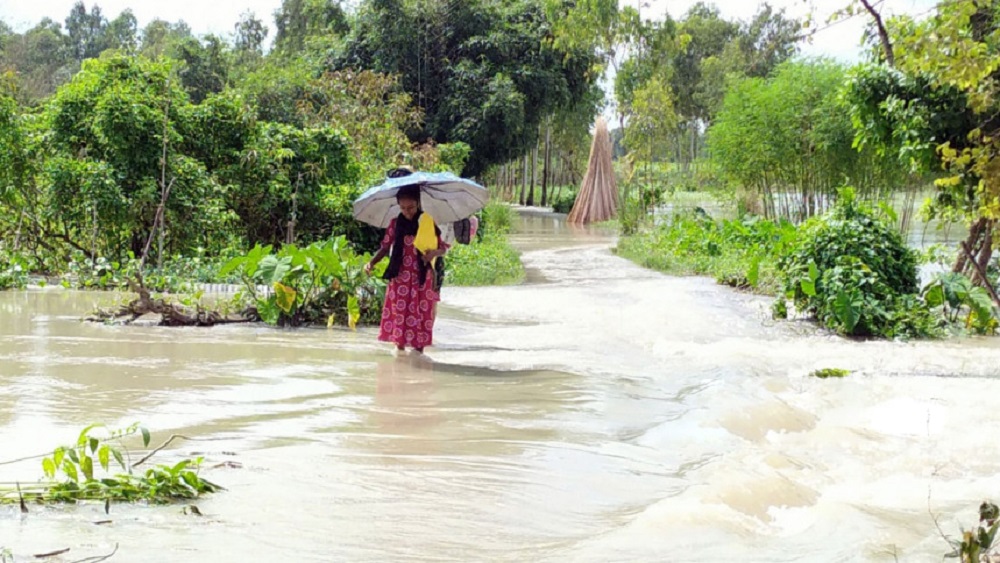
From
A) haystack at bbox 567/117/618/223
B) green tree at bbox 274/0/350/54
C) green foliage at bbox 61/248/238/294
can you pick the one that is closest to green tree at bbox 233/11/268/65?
green tree at bbox 274/0/350/54

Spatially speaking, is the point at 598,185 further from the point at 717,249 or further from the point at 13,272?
the point at 13,272

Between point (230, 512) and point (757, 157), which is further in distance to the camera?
point (757, 157)

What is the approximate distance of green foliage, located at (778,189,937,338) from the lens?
10266mm

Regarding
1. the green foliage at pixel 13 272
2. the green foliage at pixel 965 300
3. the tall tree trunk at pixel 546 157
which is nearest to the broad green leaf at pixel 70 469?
the green foliage at pixel 965 300

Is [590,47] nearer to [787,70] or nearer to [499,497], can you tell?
[787,70]

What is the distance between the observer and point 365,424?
18.8 ft


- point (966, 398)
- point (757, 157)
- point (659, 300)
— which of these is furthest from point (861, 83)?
point (757, 157)

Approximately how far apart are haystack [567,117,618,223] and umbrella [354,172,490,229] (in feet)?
90.4

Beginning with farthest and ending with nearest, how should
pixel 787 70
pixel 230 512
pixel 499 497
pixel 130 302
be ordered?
1. pixel 787 70
2. pixel 130 302
3. pixel 499 497
4. pixel 230 512

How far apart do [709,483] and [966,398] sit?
3.25 m

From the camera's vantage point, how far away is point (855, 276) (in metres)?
10.5

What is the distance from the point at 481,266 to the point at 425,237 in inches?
315

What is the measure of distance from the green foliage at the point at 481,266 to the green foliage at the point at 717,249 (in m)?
2.84

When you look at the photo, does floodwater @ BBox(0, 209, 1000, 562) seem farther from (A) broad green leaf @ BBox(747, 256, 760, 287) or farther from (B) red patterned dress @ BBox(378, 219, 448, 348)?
(A) broad green leaf @ BBox(747, 256, 760, 287)
